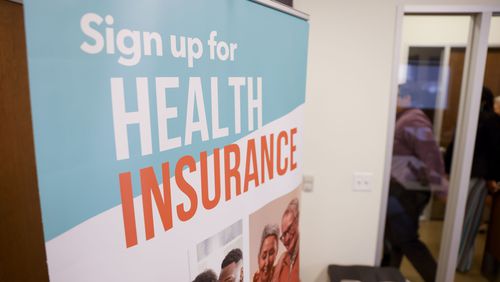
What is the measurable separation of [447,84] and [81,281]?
2306mm

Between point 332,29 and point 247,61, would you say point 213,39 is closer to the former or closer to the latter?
point 247,61

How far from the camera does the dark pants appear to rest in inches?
84.7

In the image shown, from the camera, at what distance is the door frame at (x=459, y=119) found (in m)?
1.73

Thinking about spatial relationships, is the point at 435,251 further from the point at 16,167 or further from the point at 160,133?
the point at 16,167

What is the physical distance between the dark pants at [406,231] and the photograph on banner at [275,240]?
1.08 meters

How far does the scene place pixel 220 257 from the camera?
3.26 feet

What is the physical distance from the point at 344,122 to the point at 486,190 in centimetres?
125

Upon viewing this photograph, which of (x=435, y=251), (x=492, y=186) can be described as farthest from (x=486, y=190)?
(x=435, y=251)

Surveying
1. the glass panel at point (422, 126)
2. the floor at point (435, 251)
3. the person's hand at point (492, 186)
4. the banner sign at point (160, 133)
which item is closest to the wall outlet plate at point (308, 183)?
the glass panel at point (422, 126)

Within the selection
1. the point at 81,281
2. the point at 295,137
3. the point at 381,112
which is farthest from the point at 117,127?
the point at 381,112

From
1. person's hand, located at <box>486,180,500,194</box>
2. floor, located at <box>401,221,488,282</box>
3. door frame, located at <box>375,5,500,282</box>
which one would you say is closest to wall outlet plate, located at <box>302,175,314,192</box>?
door frame, located at <box>375,5,500,282</box>

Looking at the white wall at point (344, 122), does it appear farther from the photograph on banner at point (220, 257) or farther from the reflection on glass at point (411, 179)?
the photograph on banner at point (220, 257)

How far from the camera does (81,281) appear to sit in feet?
2.21

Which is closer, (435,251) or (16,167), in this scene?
(16,167)
